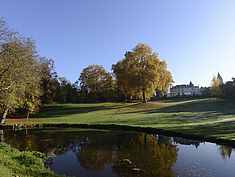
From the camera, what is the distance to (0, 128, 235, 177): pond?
Answer: 2414 centimetres

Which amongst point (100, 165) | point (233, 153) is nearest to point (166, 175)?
point (100, 165)

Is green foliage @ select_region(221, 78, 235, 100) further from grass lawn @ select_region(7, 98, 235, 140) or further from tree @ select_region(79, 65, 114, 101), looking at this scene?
tree @ select_region(79, 65, 114, 101)

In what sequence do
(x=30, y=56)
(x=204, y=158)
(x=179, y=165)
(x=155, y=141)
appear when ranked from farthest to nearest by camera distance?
(x=30, y=56) → (x=155, y=141) → (x=204, y=158) → (x=179, y=165)

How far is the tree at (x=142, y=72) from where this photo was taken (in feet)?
307

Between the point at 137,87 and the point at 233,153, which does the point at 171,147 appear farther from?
the point at 137,87

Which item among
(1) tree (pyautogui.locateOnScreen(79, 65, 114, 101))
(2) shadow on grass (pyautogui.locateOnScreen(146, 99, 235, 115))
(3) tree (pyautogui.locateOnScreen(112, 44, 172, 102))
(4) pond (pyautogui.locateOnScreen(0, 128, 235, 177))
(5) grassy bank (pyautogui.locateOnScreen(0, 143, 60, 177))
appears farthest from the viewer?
(1) tree (pyautogui.locateOnScreen(79, 65, 114, 101))

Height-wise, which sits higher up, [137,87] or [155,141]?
[137,87]

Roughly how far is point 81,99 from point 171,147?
312 ft

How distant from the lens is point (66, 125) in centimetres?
5784

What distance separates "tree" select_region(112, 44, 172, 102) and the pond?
49.5 meters

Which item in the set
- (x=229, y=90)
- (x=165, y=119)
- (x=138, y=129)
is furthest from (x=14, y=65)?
(x=229, y=90)

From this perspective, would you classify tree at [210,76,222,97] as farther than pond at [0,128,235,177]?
Yes

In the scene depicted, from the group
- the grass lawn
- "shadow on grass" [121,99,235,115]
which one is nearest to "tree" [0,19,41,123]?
the grass lawn

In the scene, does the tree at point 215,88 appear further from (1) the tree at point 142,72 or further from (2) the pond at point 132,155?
(2) the pond at point 132,155
